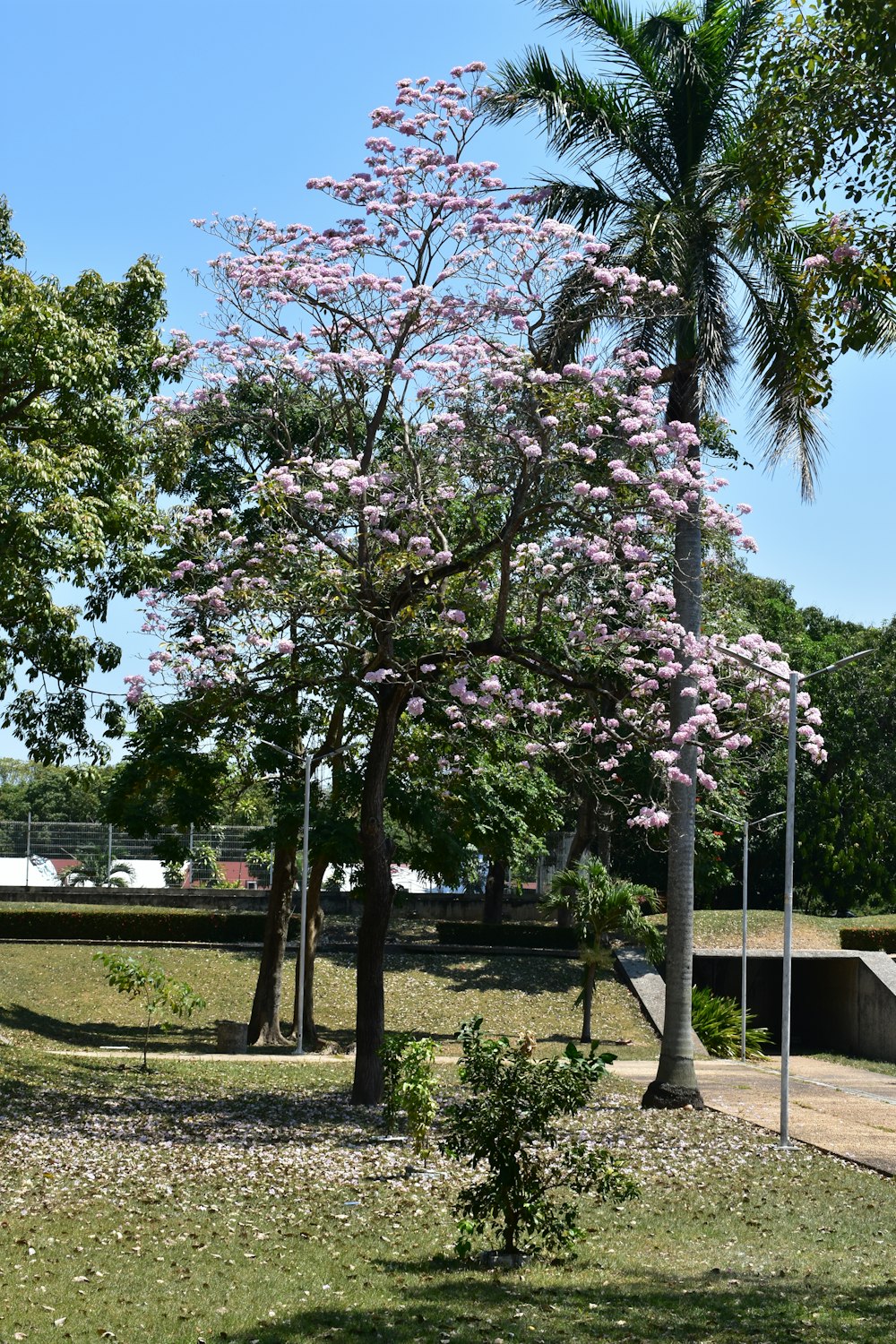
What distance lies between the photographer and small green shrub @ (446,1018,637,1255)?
8.95 meters

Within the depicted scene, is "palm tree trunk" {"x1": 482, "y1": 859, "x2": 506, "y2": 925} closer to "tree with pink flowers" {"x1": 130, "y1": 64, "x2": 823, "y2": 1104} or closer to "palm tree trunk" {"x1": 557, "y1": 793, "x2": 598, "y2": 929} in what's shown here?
"palm tree trunk" {"x1": 557, "y1": 793, "x2": 598, "y2": 929}

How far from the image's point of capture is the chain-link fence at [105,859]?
42.6m

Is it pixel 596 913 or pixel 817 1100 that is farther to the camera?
pixel 596 913

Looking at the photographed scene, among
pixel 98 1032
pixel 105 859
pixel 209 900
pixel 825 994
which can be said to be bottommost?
pixel 98 1032

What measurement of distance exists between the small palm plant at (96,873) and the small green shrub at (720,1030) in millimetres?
20473

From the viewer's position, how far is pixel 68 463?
50.0ft

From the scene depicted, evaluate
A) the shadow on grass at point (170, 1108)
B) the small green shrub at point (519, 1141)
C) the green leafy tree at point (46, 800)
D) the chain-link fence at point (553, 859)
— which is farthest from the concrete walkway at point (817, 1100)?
the green leafy tree at point (46, 800)

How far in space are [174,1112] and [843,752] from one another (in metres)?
33.6

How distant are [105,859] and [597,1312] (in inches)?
1486

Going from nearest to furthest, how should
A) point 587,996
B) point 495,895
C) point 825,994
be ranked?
point 587,996
point 825,994
point 495,895

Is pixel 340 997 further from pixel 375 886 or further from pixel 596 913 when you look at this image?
pixel 375 886

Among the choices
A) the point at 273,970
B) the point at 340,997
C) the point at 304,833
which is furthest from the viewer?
the point at 340,997

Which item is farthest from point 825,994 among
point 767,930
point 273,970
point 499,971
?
point 273,970

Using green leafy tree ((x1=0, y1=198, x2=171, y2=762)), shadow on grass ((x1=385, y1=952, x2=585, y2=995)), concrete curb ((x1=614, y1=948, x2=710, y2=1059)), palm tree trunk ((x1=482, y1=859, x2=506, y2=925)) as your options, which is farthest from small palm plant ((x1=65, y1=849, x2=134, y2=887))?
green leafy tree ((x1=0, y1=198, x2=171, y2=762))
